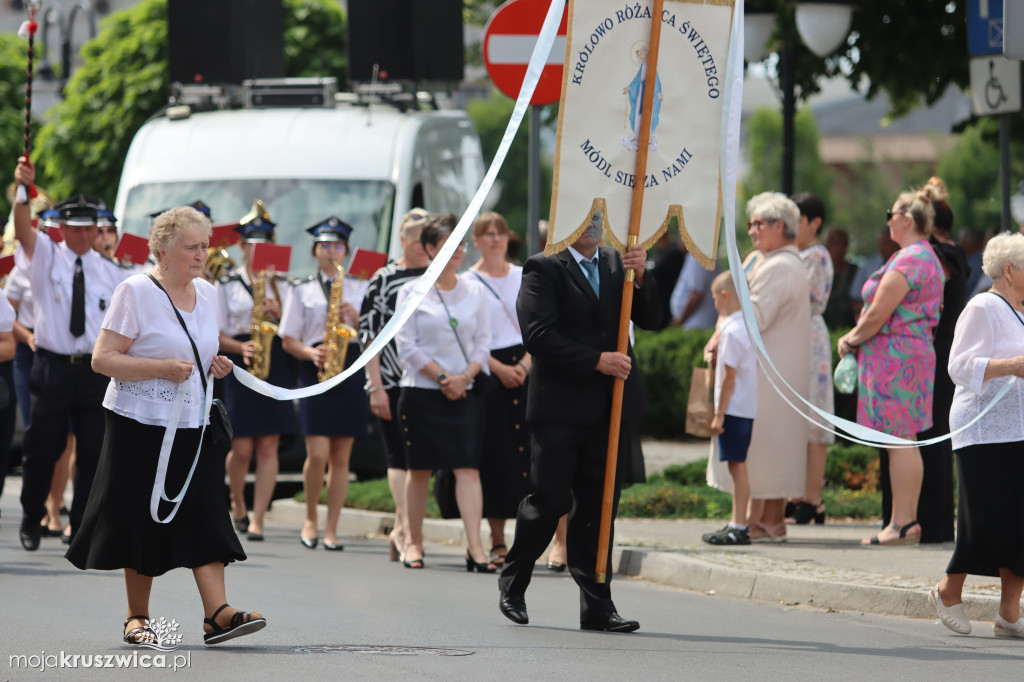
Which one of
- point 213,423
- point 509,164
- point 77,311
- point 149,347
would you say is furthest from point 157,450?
point 509,164

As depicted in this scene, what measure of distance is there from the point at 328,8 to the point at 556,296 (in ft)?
68.8

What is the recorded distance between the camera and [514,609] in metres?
7.99

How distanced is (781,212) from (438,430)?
254cm

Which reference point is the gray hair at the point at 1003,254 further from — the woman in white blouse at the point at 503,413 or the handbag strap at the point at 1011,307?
the woman in white blouse at the point at 503,413

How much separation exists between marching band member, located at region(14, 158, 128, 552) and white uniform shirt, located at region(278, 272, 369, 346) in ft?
4.30

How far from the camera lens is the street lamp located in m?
14.2

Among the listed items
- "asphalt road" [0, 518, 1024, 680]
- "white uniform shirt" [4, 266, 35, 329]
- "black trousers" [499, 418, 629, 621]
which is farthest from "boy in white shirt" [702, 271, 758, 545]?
"white uniform shirt" [4, 266, 35, 329]

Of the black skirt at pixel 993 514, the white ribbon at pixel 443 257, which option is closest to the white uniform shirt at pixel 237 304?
the white ribbon at pixel 443 257

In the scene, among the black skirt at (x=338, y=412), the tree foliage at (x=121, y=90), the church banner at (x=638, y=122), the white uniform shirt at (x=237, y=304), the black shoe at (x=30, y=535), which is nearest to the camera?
the church banner at (x=638, y=122)

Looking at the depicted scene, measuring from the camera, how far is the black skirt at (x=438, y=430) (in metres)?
10.1

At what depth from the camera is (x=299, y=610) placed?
8.35m

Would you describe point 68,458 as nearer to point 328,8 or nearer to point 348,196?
point 348,196

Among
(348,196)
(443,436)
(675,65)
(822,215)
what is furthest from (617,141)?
(348,196)

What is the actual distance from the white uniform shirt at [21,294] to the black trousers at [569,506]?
4792 mm
